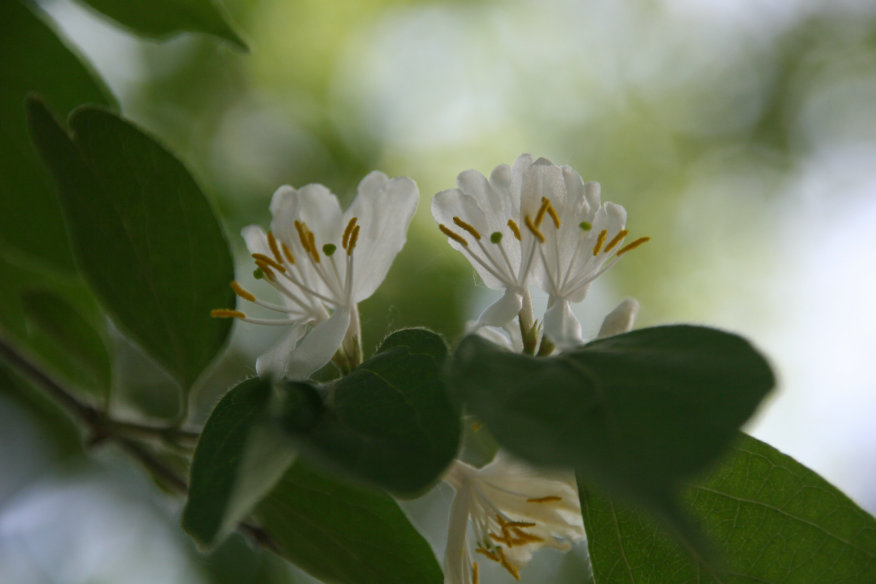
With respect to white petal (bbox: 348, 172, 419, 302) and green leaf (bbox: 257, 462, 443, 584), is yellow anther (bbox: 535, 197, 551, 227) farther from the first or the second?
green leaf (bbox: 257, 462, 443, 584)

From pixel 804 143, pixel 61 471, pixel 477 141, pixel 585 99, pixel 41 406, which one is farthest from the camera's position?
pixel 804 143

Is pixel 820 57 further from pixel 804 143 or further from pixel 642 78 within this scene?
pixel 642 78

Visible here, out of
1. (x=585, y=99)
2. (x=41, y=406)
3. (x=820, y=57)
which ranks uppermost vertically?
(x=820, y=57)

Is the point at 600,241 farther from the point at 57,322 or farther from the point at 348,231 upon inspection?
the point at 57,322

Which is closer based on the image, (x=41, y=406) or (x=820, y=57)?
(x=41, y=406)

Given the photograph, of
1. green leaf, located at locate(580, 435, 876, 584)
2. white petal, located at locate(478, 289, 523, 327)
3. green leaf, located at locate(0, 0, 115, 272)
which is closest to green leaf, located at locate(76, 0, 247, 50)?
green leaf, located at locate(0, 0, 115, 272)

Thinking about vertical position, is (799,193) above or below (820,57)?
below

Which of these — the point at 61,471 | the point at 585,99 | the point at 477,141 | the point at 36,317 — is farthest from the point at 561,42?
the point at 36,317
